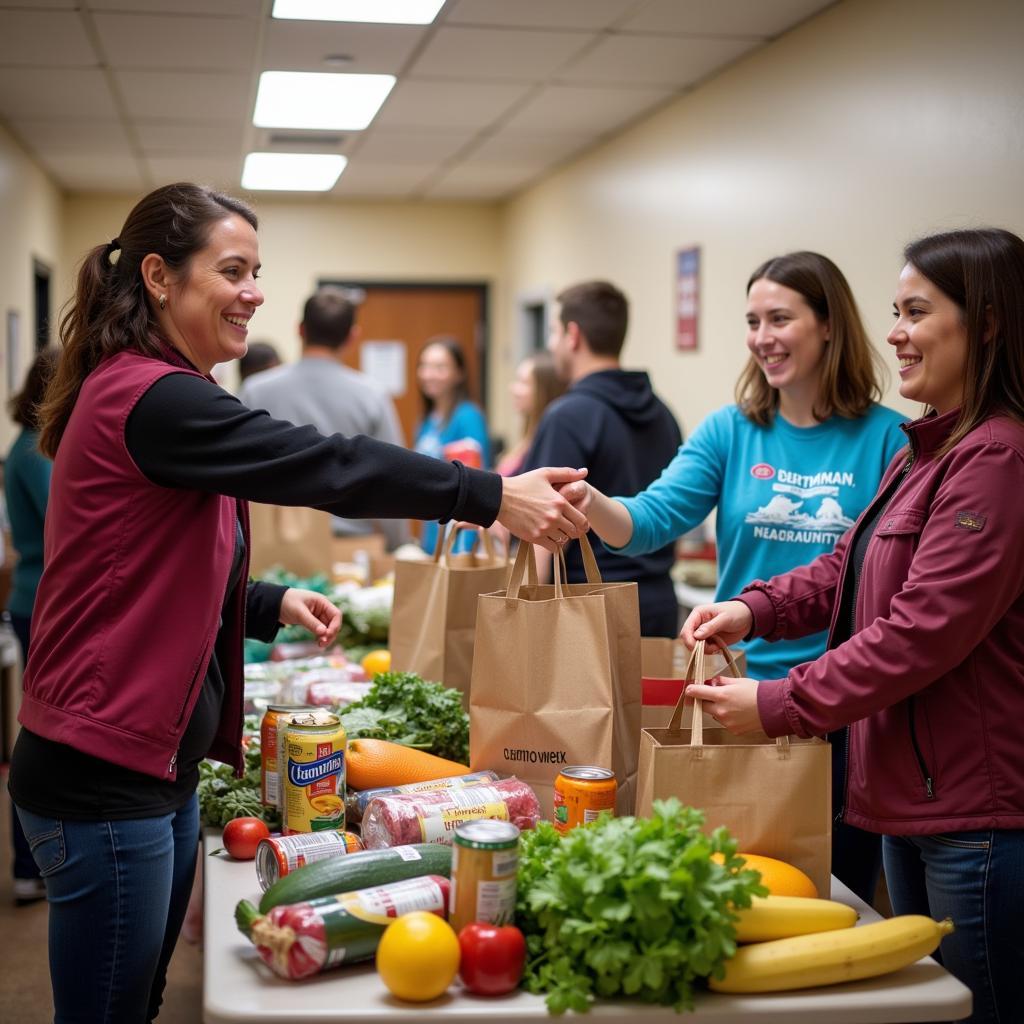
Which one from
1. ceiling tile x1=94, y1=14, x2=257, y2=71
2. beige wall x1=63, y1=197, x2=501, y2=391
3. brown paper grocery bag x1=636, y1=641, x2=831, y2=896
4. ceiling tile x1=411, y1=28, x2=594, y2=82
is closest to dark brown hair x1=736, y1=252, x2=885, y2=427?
brown paper grocery bag x1=636, y1=641, x2=831, y2=896

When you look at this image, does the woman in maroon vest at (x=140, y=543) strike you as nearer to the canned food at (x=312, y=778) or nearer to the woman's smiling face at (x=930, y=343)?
the canned food at (x=312, y=778)

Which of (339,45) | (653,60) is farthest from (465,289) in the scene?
(339,45)

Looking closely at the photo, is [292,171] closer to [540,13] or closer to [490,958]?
[540,13]

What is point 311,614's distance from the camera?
205cm

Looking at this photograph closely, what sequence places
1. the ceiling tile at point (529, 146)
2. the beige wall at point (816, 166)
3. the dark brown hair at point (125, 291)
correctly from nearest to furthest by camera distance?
the dark brown hair at point (125, 291) < the beige wall at point (816, 166) < the ceiling tile at point (529, 146)

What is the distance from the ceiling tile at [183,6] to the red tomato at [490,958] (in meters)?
3.27

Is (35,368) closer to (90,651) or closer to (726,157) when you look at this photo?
(90,651)

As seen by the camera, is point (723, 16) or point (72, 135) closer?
point (723, 16)

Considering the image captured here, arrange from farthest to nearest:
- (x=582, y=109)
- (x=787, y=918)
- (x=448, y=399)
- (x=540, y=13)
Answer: (x=448, y=399) → (x=582, y=109) → (x=540, y=13) → (x=787, y=918)

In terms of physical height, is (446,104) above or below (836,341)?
above

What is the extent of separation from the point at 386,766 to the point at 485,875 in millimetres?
588

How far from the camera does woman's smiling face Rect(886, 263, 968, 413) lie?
171 centimetres

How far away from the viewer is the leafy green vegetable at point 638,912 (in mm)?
1281

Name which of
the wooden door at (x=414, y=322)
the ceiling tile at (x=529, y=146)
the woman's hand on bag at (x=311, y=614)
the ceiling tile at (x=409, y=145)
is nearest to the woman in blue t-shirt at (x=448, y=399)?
the ceiling tile at (x=409, y=145)
